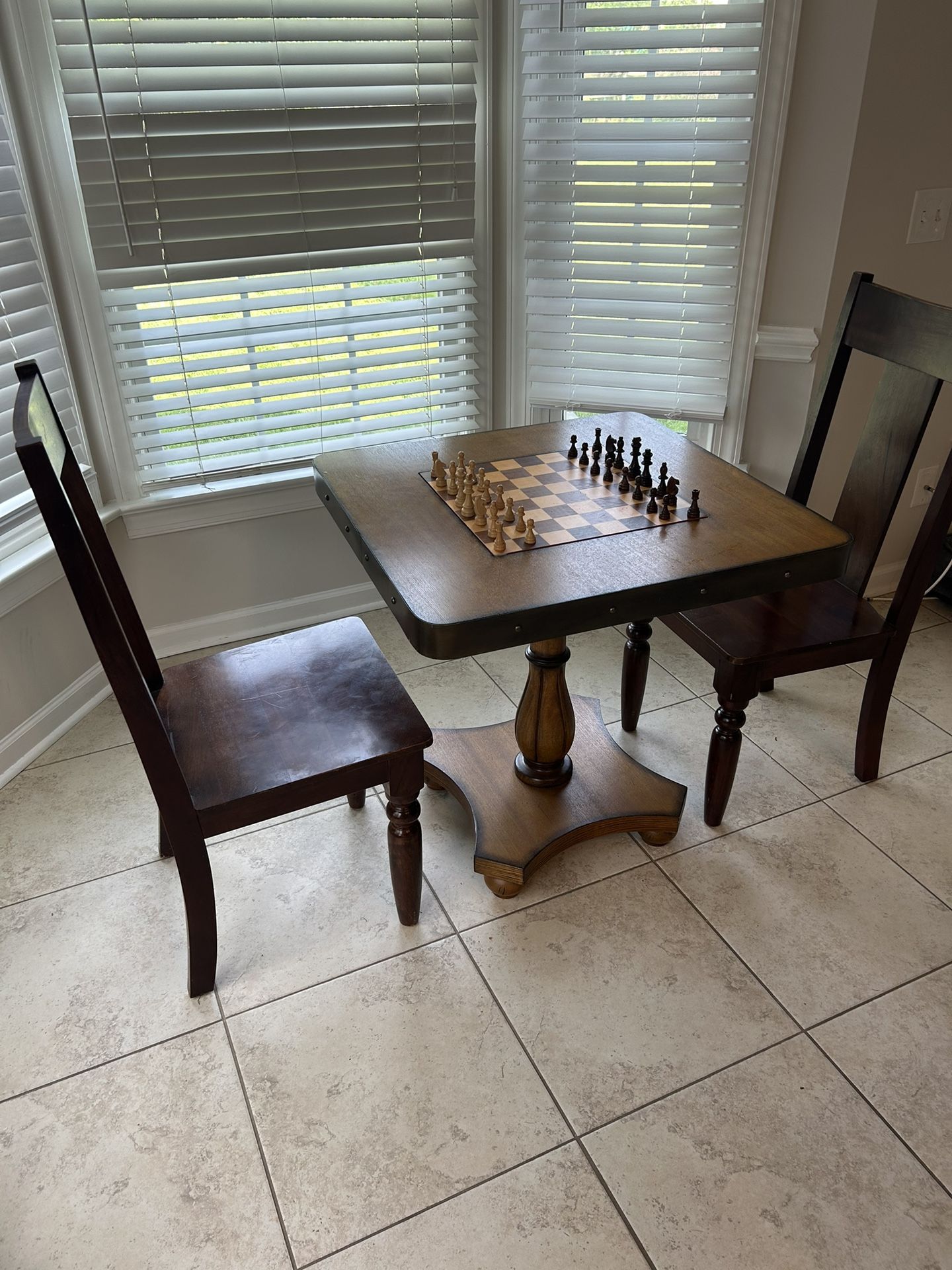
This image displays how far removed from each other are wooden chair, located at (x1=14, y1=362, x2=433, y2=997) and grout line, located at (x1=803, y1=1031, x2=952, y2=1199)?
2.51ft

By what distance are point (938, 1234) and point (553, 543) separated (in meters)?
1.20

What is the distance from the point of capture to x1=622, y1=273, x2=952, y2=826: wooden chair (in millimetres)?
1893

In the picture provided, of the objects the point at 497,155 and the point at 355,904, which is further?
the point at 497,155

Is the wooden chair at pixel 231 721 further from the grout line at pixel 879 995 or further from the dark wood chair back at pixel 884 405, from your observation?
the dark wood chair back at pixel 884 405

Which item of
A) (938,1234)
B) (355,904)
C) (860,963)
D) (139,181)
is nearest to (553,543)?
(355,904)

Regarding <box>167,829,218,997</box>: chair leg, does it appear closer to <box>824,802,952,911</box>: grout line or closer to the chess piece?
the chess piece

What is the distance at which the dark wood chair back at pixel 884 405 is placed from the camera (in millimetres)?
1882

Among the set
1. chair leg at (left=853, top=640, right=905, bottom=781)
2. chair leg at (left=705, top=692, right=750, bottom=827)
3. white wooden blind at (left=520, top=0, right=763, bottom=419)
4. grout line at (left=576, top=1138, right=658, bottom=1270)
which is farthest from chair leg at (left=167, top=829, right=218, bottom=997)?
white wooden blind at (left=520, top=0, right=763, bottom=419)

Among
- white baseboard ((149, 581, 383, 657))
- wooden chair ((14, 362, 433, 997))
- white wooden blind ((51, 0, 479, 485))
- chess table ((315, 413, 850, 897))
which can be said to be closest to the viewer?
wooden chair ((14, 362, 433, 997))

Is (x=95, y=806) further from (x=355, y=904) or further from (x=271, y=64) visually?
(x=271, y=64)

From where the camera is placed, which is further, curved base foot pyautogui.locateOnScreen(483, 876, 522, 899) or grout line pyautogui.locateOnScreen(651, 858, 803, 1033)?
curved base foot pyautogui.locateOnScreen(483, 876, 522, 899)

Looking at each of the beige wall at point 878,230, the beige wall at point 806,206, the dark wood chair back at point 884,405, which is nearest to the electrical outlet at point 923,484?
the beige wall at point 878,230

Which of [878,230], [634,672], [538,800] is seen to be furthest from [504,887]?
[878,230]

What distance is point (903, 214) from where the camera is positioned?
2396mm
